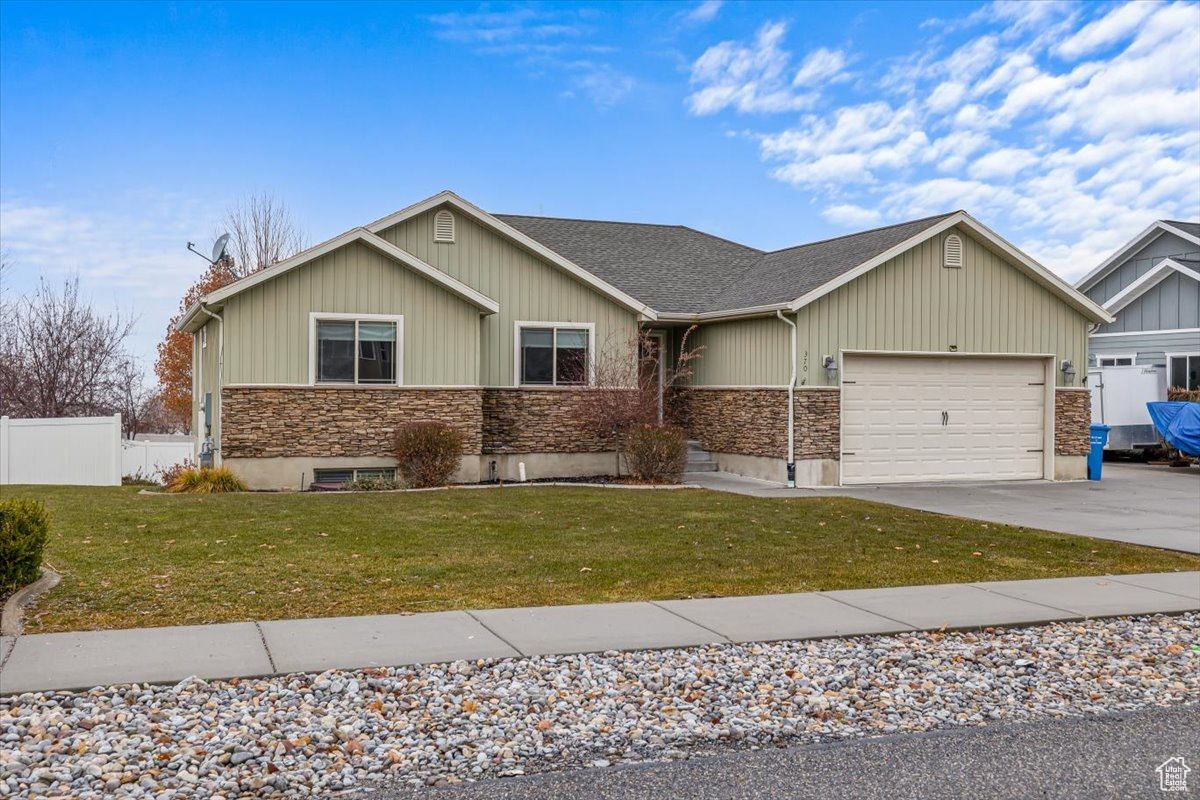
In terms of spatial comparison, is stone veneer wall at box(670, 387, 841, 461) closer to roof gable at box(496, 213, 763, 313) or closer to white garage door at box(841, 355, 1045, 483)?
white garage door at box(841, 355, 1045, 483)

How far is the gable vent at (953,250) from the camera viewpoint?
19391 millimetres

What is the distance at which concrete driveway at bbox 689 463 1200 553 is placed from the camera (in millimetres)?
13555

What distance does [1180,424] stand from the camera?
77.6 ft

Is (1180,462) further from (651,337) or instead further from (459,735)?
(459,735)

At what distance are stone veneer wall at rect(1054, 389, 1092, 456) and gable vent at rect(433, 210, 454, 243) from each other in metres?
A: 11.9

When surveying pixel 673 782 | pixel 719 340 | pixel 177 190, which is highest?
pixel 177 190

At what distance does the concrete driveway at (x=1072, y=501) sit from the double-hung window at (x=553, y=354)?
3085mm

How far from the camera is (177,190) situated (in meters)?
24.9

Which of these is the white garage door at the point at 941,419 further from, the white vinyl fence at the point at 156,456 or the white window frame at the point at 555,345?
the white vinyl fence at the point at 156,456

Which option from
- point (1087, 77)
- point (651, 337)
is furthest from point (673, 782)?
point (651, 337)

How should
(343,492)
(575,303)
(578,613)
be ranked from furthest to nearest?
(575,303), (343,492), (578,613)

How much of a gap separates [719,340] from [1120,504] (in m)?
7.84

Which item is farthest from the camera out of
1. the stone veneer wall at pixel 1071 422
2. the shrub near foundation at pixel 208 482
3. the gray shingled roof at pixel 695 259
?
the stone veneer wall at pixel 1071 422

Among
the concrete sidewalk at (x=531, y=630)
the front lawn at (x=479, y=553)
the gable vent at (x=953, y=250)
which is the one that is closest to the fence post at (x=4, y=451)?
the front lawn at (x=479, y=553)
